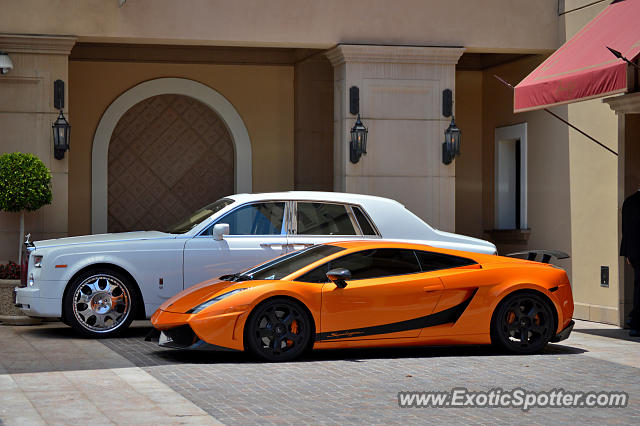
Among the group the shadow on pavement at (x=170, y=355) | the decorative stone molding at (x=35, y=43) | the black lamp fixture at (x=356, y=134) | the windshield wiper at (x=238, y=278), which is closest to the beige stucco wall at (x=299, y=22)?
the decorative stone molding at (x=35, y=43)

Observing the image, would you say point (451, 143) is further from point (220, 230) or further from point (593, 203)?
point (220, 230)

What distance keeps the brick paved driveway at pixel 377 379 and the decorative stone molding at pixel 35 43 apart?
548 centimetres

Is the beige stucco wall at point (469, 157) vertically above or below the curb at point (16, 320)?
above

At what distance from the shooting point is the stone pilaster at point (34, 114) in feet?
49.2

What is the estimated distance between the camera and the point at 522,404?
7.53 metres

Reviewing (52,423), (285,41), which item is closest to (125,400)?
(52,423)

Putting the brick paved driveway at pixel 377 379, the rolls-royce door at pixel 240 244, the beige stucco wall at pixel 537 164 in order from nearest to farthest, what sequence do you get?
the brick paved driveway at pixel 377 379, the rolls-royce door at pixel 240 244, the beige stucco wall at pixel 537 164

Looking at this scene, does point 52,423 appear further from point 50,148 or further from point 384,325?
point 50,148

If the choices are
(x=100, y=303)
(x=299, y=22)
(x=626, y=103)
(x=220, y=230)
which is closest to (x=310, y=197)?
(x=220, y=230)

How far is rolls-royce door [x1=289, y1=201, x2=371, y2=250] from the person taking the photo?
1198cm

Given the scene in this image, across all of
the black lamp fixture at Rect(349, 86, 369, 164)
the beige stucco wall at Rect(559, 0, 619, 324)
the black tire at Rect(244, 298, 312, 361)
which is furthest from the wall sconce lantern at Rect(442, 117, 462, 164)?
the black tire at Rect(244, 298, 312, 361)

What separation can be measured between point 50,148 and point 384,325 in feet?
24.0

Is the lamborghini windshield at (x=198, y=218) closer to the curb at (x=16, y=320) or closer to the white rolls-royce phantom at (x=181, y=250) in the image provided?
the white rolls-royce phantom at (x=181, y=250)

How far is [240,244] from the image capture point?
1177 cm
